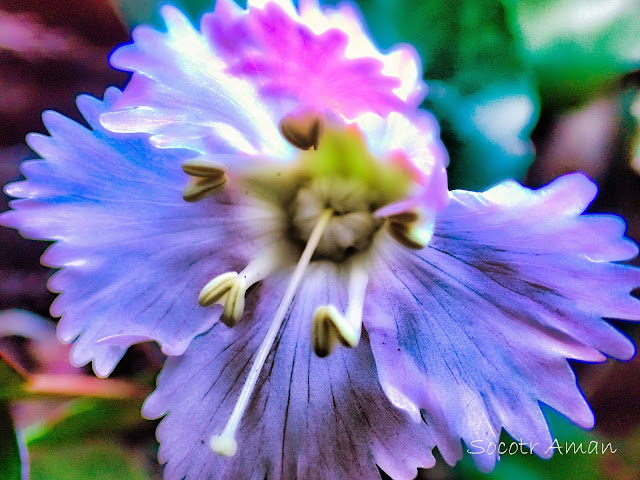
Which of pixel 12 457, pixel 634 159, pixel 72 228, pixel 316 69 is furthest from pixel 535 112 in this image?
pixel 12 457

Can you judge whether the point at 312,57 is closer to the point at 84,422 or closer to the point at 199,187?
the point at 199,187

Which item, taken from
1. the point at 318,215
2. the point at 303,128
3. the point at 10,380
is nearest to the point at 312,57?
the point at 303,128

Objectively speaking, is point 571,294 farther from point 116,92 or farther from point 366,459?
point 116,92

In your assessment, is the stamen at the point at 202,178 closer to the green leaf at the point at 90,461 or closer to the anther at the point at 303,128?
the anther at the point at 303,128

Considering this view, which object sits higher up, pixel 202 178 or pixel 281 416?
pixel 202 178

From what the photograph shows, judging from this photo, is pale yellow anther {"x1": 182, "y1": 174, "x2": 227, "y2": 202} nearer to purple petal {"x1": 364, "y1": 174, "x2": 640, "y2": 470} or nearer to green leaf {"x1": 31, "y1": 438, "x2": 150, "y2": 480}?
purple petal {"x1": 364, "y1": 174, "x2": 640, "y2": 470}
